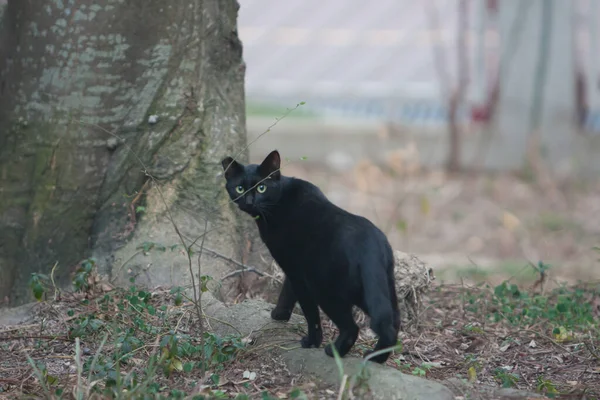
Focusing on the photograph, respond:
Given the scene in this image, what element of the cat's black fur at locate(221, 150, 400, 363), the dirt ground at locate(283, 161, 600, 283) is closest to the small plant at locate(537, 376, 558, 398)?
the cat's black fur at locate(221, 150, 400, 363)

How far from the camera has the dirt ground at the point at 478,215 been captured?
25.6 feet

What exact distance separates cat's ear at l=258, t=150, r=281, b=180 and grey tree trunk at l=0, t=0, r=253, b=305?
2.31 feet

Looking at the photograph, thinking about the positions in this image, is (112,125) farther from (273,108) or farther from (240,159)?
(273,108)

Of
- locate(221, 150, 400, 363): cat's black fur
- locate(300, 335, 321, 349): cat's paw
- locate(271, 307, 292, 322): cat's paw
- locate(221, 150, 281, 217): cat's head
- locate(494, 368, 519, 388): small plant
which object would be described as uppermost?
locate(221, 150, 281, 217): cat's head

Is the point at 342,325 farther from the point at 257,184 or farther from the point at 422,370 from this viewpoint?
the point at 257,184

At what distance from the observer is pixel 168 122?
4273 millimetres

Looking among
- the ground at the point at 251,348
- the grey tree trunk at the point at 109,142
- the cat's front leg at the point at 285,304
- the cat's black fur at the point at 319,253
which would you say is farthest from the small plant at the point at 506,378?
the grey tree trunk at the point at 109,142

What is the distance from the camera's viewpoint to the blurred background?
8.50 m

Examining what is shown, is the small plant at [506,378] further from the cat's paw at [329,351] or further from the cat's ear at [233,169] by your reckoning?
the cat's ear at [233,169]

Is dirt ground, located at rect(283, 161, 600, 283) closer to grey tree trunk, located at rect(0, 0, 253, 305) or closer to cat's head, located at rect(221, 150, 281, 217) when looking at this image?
grey tree trunk, located at rect(0, 0, 253, 305)

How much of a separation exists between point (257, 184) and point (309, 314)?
57 cm

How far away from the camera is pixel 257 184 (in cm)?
347

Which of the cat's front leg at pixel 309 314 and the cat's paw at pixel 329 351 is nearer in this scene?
the cat's paw at pixel 329 351

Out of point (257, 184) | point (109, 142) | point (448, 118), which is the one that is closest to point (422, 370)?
point (257, 184)
